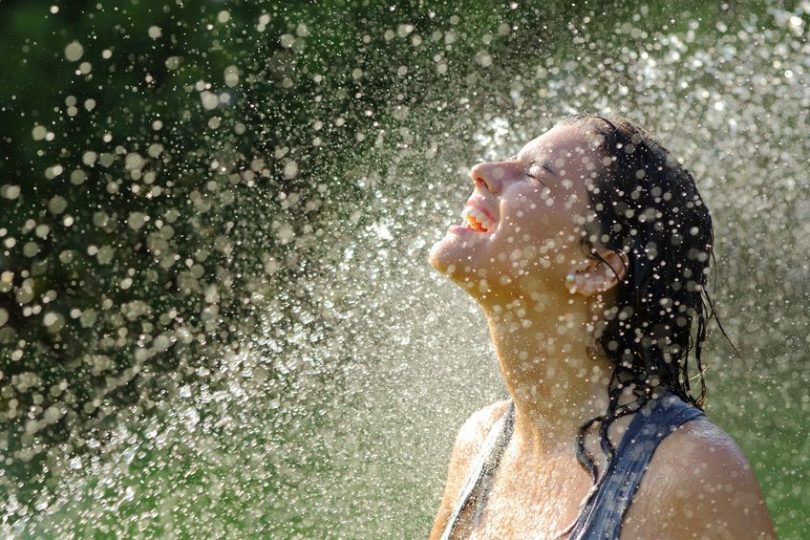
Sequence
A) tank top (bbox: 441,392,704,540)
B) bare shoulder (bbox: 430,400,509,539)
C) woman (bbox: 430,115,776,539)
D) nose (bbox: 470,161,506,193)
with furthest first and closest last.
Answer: bare shoulder (bbox: 430,400,509,539), nose (bbox: 470,161,506,193), woman (bbox: 430,115,776,539), tank top (bbox: 441,392,704,540)

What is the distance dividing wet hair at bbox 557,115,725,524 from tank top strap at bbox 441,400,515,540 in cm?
38

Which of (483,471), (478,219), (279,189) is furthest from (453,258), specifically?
(279,189)

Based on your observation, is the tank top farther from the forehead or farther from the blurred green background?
the blurred green background

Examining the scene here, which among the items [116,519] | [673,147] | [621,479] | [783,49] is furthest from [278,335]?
[621,479]

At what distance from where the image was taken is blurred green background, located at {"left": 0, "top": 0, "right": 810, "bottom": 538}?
6.85m

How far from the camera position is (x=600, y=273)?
236 centimetres

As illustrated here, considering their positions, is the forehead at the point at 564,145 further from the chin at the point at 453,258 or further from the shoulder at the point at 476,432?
the shoulder at the point at 476,432

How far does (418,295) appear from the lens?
568 cm

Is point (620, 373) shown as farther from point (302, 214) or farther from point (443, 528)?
point (302, 214)

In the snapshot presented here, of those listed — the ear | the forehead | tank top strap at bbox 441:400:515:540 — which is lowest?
tank top strap at bbox 441:400:515:540

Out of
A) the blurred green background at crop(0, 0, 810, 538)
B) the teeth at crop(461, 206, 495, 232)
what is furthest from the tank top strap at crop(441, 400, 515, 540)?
the blurred green background at crop(0, 0, 810, 538)

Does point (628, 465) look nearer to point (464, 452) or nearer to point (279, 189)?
point (464, 452)

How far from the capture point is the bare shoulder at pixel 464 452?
2.69 m

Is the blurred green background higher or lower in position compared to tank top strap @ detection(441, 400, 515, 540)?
lower
